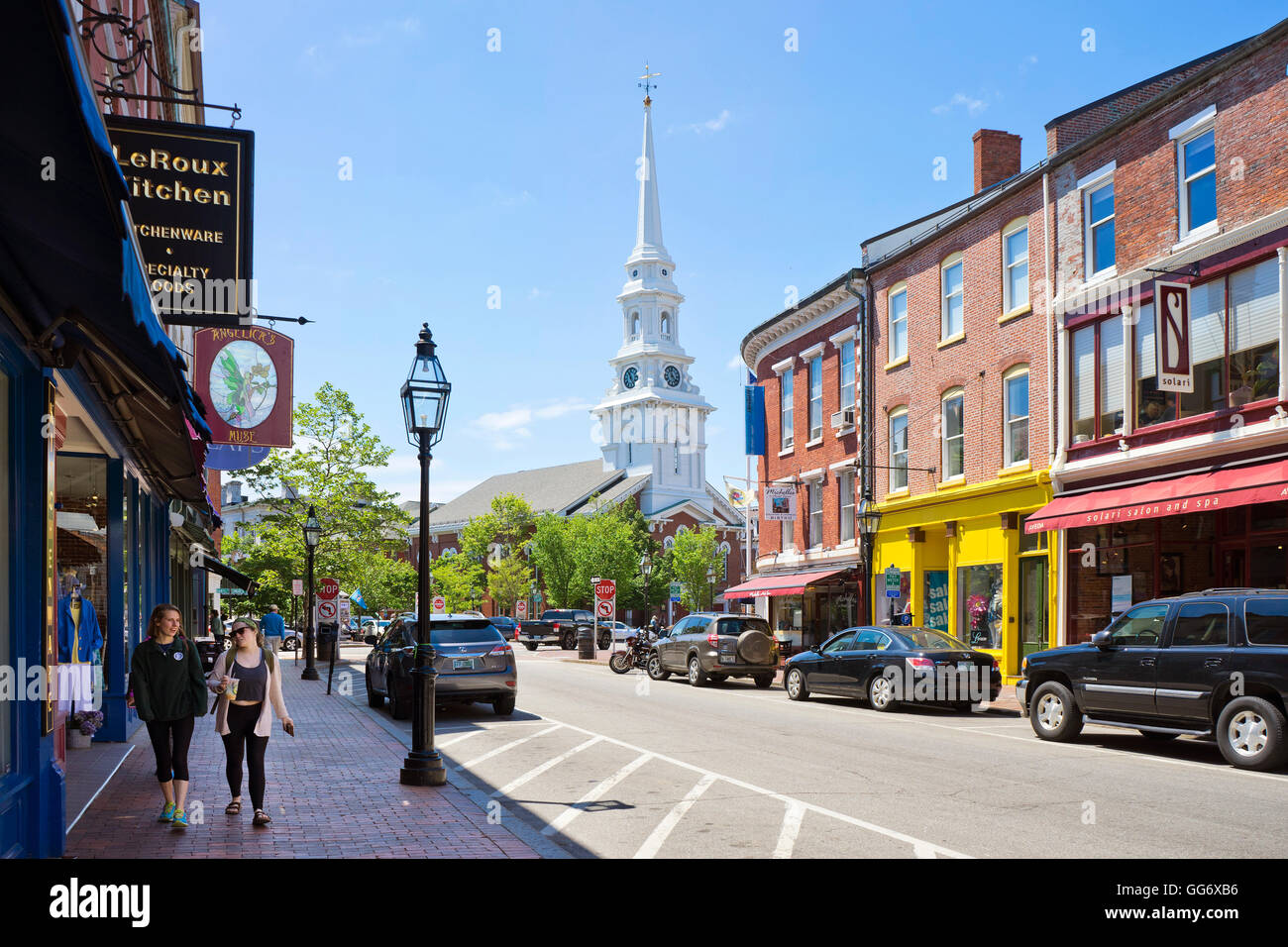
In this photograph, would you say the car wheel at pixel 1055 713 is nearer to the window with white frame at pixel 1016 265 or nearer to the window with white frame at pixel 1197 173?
the window with white frame at pixel 1197 173

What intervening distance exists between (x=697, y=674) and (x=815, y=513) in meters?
9.98

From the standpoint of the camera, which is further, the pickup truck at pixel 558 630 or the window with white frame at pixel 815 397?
the pickup truck at pixel 558 630

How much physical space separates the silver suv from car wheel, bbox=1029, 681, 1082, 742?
11.3 meters

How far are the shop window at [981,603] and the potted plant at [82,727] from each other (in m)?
19.1

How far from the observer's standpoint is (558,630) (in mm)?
62250

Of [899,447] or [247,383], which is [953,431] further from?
[247,383]

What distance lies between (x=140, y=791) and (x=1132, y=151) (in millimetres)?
20179

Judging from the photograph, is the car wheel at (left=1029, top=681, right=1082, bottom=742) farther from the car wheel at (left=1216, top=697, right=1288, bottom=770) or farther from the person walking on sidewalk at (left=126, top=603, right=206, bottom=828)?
the person walking on sidewalk at (left=126, top=603, right=206, bottom=828)

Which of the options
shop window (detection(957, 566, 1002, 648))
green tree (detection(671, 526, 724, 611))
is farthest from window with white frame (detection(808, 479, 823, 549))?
green tree (detection(671, 526, 724, 611))

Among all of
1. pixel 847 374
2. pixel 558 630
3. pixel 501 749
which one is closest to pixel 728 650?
pixel 847 374

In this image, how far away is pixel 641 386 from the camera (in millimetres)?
110125

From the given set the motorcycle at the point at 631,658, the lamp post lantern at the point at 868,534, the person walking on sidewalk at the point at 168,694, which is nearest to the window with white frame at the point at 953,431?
the lamp post lantern at the point at 868,534

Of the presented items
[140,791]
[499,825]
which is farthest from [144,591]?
[499,825]

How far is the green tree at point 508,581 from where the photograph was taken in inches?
3258
